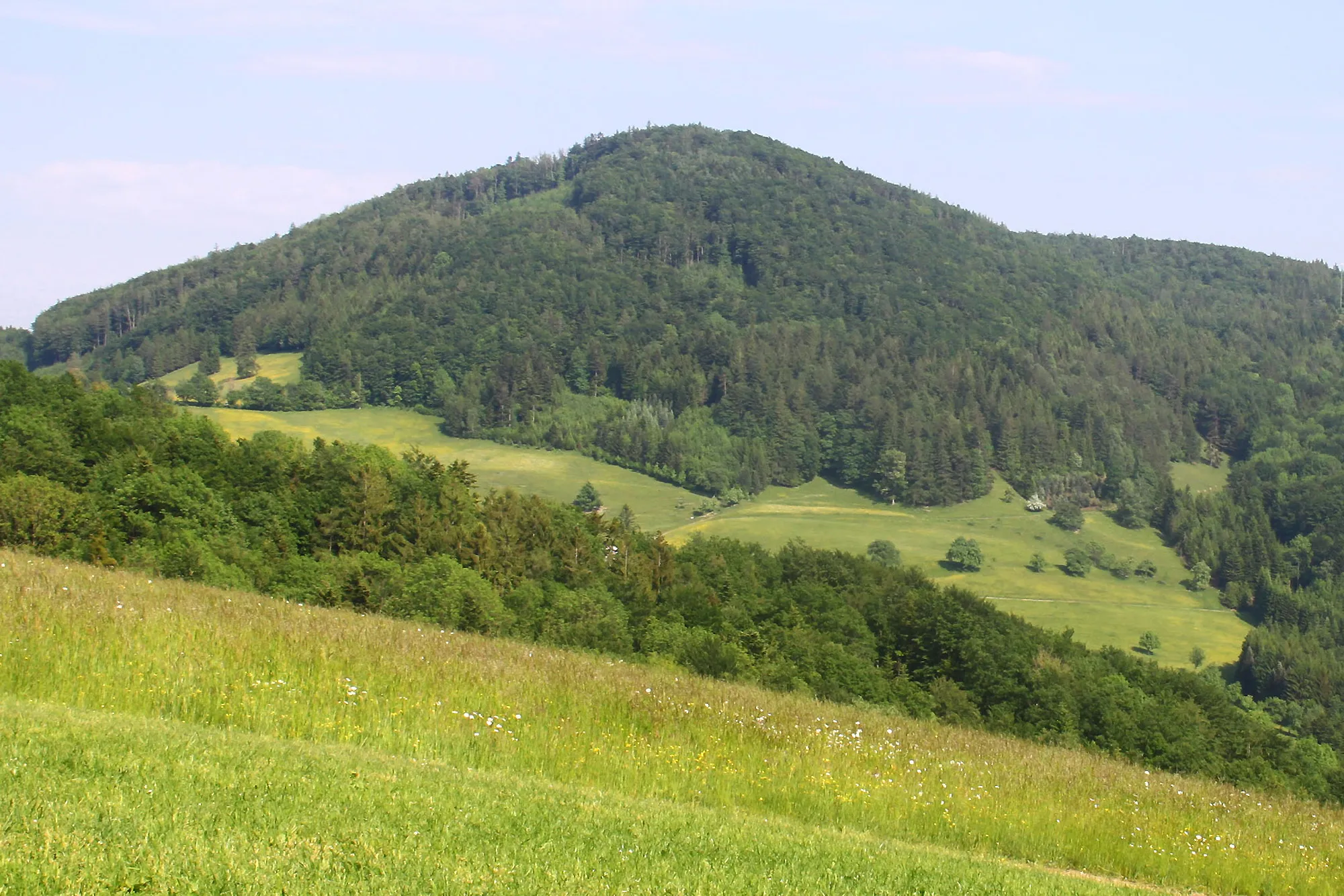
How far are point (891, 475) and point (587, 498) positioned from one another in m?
56.7

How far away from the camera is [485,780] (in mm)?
10391

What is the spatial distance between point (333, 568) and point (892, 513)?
14539 cm

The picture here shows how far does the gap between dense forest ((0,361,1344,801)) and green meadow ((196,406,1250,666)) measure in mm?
75582

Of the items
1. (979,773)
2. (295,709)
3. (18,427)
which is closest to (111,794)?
(295,709)

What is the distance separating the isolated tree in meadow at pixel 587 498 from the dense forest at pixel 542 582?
3638 inches

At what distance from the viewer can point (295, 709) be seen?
40.7 feet

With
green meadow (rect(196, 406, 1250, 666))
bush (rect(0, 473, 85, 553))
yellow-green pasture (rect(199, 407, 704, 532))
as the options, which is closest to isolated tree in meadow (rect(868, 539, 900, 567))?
green meadow (rect(196, 406, 1250, 666))

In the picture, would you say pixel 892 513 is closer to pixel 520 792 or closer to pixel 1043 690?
pixel 1043 690

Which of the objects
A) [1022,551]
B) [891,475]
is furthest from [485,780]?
[891,475]

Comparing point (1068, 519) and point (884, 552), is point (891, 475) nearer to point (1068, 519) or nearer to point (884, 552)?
point (1068, 519)

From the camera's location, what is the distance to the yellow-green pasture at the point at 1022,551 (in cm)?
12912

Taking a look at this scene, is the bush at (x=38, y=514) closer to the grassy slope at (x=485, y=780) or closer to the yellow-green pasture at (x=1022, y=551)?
the grassy slope at (x=485, y=780)

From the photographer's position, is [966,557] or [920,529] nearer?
[966,557]

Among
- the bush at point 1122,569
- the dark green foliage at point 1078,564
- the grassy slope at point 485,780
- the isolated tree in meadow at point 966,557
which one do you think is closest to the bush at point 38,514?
the grassy slope at point 485,780
